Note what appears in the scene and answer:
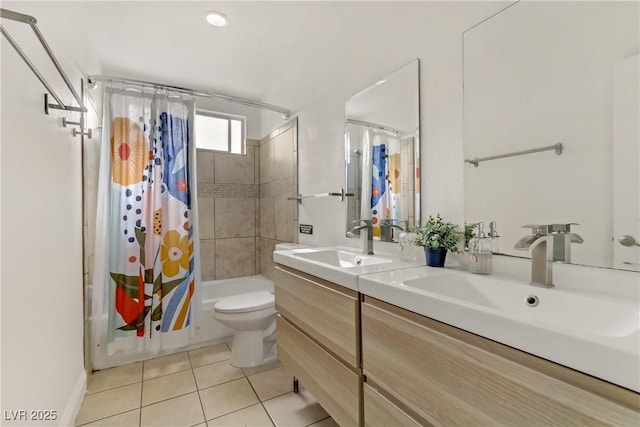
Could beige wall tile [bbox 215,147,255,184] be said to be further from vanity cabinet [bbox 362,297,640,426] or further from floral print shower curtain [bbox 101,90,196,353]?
vanity cabinet [bbox 362,297,640,426]

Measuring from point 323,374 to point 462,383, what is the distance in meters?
0.73

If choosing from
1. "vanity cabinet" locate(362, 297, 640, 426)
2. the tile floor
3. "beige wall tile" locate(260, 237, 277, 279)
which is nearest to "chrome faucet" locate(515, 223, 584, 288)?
"vanity cabinet" locate(362, 297, 640, 426)

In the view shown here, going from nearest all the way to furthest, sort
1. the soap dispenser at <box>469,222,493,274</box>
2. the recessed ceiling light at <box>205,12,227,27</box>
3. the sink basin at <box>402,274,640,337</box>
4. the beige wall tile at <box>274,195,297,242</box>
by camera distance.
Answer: the sink basin at <box>402,274,640,337</box>, the soap dispenser at <box>469,222,493,274</box>, the recessed ceiling light at <box>205,12,227,27</box>, the beige wall tile at <box>274,195,297,242</box>

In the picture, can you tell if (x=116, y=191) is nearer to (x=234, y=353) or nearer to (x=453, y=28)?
(x=234, y=353)

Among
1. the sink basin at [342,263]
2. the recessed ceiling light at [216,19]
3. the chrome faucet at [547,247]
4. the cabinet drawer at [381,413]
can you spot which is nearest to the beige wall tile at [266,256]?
the sink basin at [342,263]

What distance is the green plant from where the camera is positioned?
47.1 inches

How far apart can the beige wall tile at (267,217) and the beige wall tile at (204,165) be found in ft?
1.99

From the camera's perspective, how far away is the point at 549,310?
0.85 meters

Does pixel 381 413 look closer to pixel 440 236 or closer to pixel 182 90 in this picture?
pixel 440 236

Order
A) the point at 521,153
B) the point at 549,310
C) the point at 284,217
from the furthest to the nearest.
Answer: the point at 284,217, the point at 521,153, the point at 549,310

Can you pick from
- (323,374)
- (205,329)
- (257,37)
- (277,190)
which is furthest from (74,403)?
(257,37)

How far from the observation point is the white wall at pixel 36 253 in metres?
0.96

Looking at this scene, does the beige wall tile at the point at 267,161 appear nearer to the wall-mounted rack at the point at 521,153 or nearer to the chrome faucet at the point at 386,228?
the chrome faucet at the point at 386,228

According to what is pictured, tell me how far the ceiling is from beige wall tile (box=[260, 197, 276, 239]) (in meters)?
1.02
